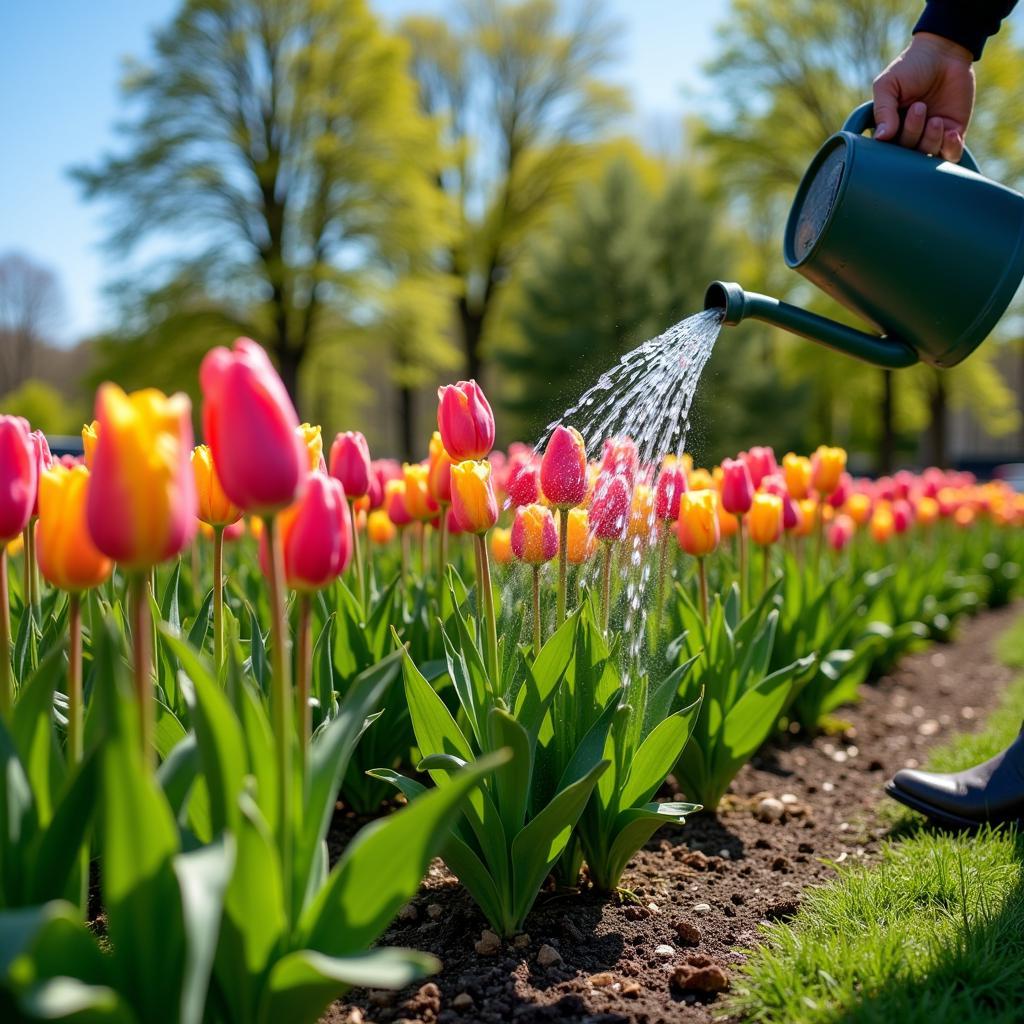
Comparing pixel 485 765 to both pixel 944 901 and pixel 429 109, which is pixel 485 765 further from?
pixel 429 109

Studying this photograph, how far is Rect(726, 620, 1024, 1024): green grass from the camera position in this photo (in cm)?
168

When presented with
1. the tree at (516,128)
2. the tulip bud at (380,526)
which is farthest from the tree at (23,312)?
the tulip bud at (380,526)

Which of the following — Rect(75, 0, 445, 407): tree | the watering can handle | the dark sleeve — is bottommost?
the watering can handle

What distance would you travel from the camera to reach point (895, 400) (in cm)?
2477

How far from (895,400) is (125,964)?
25.7m

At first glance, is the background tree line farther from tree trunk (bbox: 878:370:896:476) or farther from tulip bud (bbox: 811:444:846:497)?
tulip bud (bbox: 811:444:846:497)

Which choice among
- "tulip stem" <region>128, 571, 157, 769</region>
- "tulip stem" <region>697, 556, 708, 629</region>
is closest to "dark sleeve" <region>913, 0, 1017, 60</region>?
"tulip stem" <region>697, 556, 708, 629</region>

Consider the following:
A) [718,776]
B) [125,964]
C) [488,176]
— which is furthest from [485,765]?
[488,176]

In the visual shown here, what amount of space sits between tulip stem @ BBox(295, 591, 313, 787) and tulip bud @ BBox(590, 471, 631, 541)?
98 centimetres

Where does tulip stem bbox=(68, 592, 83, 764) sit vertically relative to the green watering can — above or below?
below

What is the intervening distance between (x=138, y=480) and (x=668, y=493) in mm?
1716

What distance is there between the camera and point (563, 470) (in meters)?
2.07

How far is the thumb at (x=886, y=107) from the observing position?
8.71ft

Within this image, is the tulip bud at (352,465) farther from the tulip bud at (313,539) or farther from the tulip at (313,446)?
the tulip bud at (313,539)
